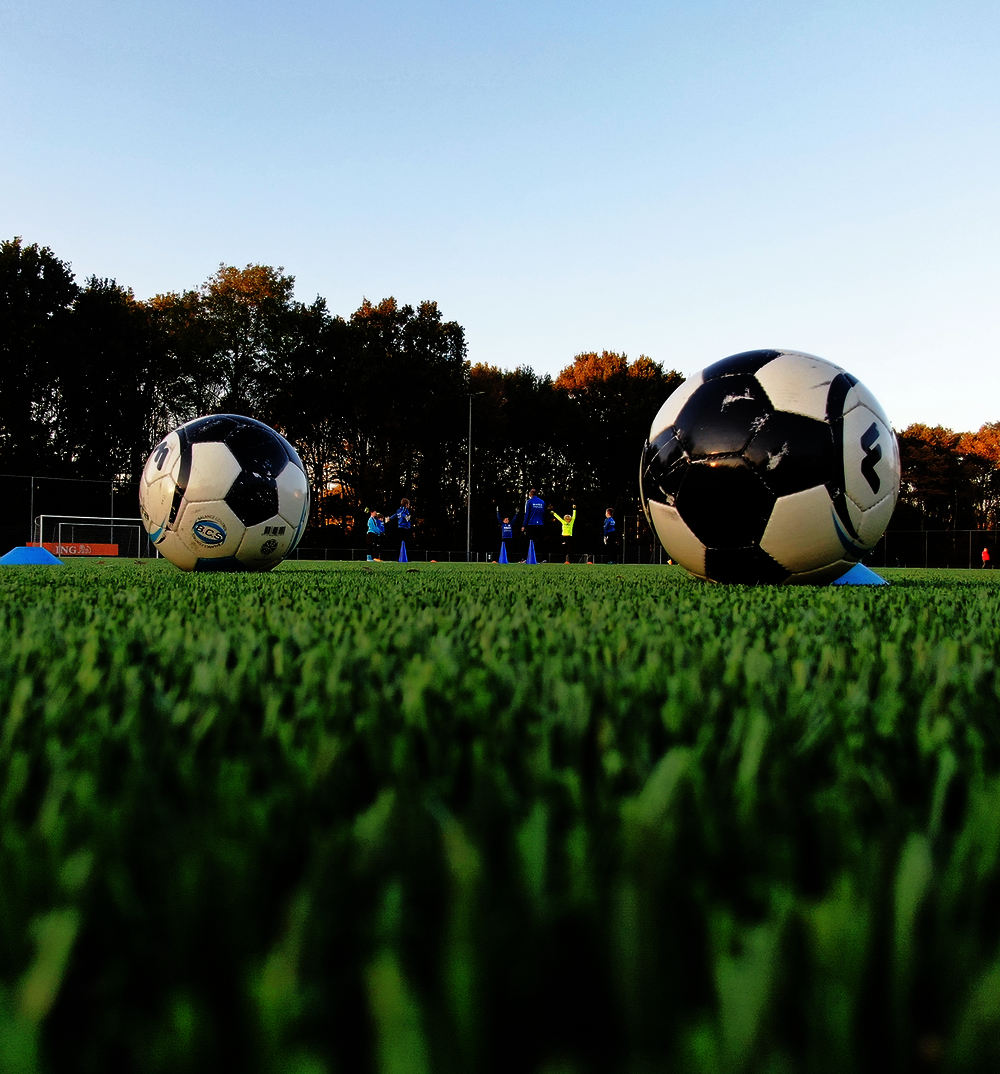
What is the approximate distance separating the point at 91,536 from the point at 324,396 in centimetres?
1392

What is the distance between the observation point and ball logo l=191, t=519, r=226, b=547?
22.9 ft

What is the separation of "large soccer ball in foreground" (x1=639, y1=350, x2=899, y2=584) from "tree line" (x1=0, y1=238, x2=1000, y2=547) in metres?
28.2

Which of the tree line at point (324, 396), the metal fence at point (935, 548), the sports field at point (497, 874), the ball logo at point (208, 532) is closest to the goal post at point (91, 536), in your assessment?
the tree line at point (324, 396)

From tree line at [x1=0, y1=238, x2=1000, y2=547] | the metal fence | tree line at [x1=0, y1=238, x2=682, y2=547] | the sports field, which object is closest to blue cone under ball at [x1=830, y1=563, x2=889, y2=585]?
the sports field

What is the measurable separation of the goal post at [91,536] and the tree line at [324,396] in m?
5.85

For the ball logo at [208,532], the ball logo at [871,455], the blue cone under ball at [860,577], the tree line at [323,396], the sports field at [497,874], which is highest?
the tree line at [323,396]

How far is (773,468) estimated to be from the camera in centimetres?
476

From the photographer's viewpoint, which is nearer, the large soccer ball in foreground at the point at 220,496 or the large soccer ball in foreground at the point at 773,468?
the large soccer ball in foreground at the point at 773,468

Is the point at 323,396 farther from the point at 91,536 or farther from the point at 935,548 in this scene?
the point at 935,548

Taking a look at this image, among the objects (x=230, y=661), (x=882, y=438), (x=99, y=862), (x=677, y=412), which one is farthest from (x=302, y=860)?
(x=882, y=438)

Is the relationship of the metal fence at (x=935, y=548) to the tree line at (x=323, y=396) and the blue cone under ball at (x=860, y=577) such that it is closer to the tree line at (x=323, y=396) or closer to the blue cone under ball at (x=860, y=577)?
the tree line at (x=323, y=396)

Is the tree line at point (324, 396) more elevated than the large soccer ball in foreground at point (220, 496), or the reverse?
the tree line at point (324, 396)

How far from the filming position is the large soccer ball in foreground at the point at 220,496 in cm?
699

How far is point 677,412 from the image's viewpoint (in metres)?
5.14
